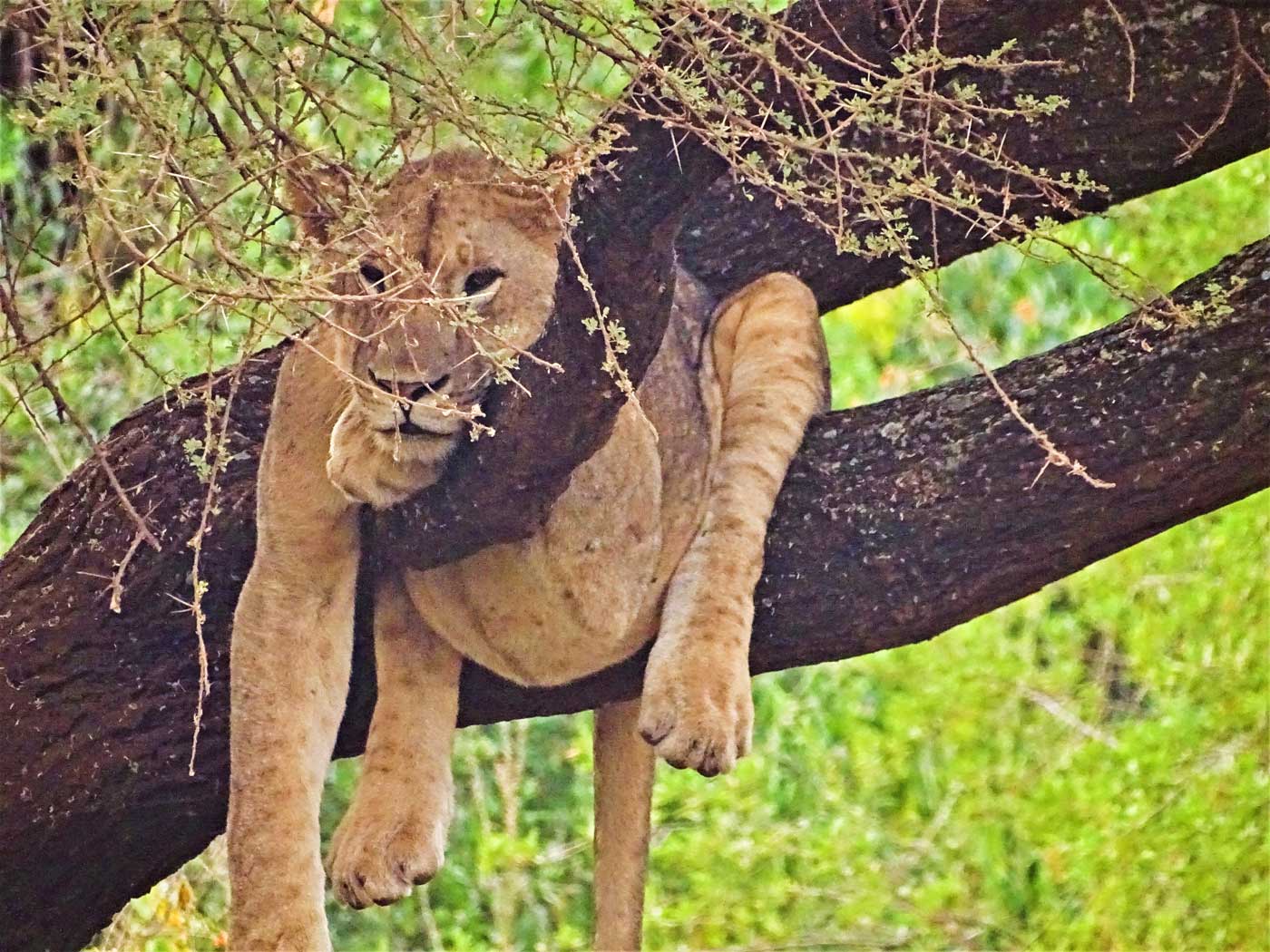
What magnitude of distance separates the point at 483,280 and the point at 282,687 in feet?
1.85

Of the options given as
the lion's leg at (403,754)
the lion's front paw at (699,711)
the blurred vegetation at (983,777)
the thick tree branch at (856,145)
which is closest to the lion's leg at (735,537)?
the lion's front paw at (699,711)

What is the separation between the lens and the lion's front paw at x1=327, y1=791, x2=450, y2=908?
8.34ft

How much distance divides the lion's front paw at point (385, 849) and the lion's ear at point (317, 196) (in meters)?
0.79

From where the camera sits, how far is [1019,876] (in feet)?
18.2

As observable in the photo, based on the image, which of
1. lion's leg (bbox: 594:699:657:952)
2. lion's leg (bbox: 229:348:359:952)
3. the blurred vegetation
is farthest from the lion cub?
the blurred vegetation

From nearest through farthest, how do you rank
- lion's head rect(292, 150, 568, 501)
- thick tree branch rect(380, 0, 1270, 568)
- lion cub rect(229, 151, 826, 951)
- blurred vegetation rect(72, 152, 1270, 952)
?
thick tree branch rect(380, 0, 1270, 568) → lion's head rect(292, 150, 568, 501) → lion cub rect(229, 151, 826, 951) → blurred vegetation rect(72, 152, 1270, 952)

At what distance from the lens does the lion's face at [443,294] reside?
212cm

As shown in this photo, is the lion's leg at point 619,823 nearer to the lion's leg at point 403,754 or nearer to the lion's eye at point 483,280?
the lion's leg at point 403,754

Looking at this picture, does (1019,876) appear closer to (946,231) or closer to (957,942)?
(957,942)

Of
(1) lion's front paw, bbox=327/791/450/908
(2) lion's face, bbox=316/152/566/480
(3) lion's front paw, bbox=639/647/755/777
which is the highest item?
(2) lion's face, bbox=316/152/566/480

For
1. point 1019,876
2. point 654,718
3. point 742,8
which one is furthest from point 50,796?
point 1019,876

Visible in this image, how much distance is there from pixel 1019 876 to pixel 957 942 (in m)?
0.27

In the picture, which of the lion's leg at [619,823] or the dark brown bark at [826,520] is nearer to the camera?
the dark brown bark at [826,520]

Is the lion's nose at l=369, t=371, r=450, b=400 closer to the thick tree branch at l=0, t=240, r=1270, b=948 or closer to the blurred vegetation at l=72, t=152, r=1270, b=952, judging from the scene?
the thick tree branch at l=0, t=240, r=1270, b=948
